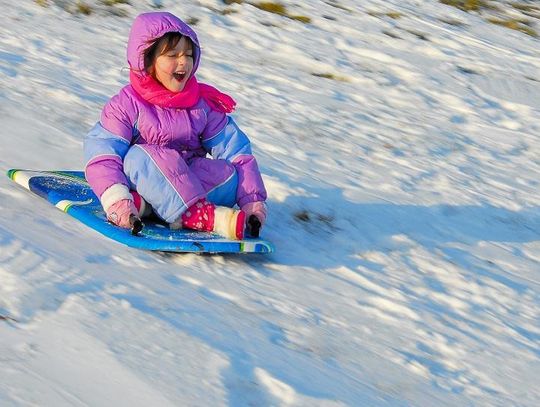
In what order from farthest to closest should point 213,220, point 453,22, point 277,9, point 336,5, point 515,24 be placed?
point 515,24
point 453,22
point 336,5
point 277,9
point 213,220

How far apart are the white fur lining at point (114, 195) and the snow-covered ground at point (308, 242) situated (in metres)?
0.15

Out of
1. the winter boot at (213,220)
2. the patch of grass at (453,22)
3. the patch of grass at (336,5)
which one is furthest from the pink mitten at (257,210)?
the patch of grass at (453,22)

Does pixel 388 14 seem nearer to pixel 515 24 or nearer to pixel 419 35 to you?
pixel 419 35

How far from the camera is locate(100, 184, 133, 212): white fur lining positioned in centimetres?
428

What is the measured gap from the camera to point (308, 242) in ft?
16.1

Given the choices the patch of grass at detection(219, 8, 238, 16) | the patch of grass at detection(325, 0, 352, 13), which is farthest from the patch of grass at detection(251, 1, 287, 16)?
the patch of grass at detection(325, 0, 352, 13)

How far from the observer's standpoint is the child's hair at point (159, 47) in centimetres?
451

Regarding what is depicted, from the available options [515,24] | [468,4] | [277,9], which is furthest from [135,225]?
[468,4]

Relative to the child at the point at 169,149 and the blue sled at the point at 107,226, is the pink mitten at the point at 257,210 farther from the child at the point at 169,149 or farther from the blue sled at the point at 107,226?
the blue sled at the point at 107,226

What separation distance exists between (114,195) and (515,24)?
7905mm

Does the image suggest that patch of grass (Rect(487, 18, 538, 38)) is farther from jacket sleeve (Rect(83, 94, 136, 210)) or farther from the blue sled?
jacket sleeve (Rect(83, 94, 136, 210))

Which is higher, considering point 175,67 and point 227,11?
point 175,67

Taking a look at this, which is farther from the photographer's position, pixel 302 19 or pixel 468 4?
pixel 468 4

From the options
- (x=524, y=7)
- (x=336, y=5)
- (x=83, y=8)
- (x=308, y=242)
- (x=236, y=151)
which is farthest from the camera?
(x=524, y=7)
